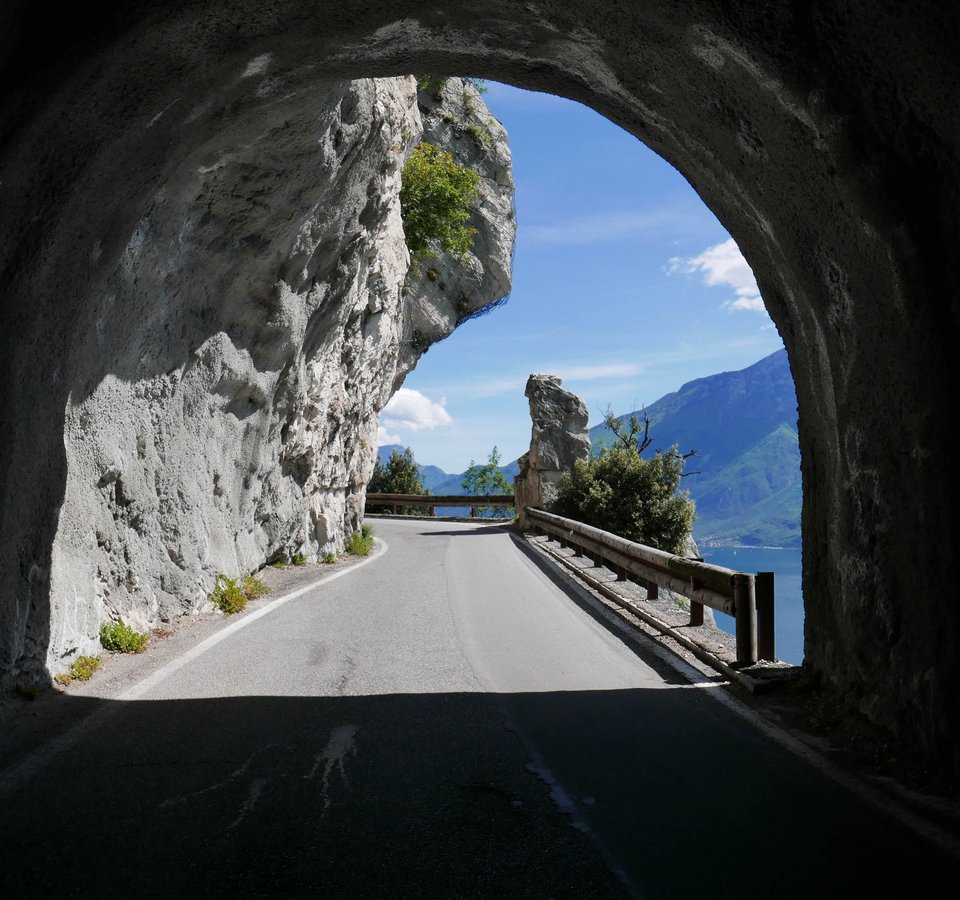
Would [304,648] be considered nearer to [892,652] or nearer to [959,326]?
[892,652]

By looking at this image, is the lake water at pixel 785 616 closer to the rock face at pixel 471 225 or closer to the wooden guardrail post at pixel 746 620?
the wooden guardrail post at pixel 746 620

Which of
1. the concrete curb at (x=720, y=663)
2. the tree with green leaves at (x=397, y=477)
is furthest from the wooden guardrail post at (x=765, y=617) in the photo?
the tree with green leaves at (x=397, y=477)

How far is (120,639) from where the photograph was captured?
7535 millimetres

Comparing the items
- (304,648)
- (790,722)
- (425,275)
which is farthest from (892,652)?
(425,275)

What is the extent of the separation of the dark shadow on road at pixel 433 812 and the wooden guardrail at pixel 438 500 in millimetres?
31778

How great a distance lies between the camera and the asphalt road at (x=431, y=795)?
3352 millimetres

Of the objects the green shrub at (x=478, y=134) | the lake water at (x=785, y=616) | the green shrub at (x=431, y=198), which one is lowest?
the lake water at (x=785, y=616)

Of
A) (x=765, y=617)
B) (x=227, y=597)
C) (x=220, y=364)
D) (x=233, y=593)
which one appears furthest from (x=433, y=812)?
(x=220, y=364)

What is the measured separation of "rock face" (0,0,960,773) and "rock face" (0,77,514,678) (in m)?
0.50

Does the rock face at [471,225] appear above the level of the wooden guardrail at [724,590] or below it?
above

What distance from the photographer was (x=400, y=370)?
32.9 meters

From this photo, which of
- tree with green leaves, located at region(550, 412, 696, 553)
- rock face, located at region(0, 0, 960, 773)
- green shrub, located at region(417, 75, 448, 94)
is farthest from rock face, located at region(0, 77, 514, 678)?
green shrub, located at region(417, 75, 448, 94)

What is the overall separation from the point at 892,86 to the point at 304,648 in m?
6.58

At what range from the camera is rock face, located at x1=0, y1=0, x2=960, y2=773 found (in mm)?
4395
